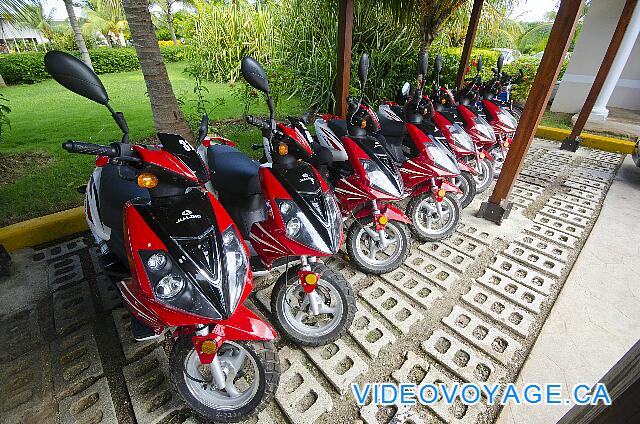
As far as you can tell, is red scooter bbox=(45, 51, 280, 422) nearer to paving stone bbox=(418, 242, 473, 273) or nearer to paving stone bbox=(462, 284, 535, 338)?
paving stone bbox=(462, 284, 535, 338)

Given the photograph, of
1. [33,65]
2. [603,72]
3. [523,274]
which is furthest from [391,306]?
[33,65]

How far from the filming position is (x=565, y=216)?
11.7ft

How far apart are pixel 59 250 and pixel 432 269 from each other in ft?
10.5

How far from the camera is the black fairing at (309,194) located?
6.08 feet

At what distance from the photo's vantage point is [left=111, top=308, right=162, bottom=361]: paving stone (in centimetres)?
192

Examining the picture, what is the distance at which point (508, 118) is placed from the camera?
14.5 feet

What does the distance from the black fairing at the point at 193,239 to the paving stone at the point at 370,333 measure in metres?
1.02

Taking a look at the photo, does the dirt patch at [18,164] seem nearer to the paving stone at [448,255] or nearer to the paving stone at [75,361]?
the paving stone at [75,361]

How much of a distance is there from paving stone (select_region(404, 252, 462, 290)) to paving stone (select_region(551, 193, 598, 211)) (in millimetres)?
2303

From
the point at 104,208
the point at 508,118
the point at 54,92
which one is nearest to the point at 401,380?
the point at 104,208

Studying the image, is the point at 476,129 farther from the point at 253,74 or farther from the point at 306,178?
the point at 253,74

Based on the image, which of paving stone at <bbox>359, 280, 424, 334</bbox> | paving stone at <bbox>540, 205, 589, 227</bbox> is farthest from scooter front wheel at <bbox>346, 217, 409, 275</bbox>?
paving stone at <bbox>540, 205, 589, 227</bbox>

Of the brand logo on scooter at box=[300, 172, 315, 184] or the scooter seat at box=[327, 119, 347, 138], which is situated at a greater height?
the brand logo on scooter at box=[300, 172, 315, 184]

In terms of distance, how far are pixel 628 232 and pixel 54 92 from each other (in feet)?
45.3
